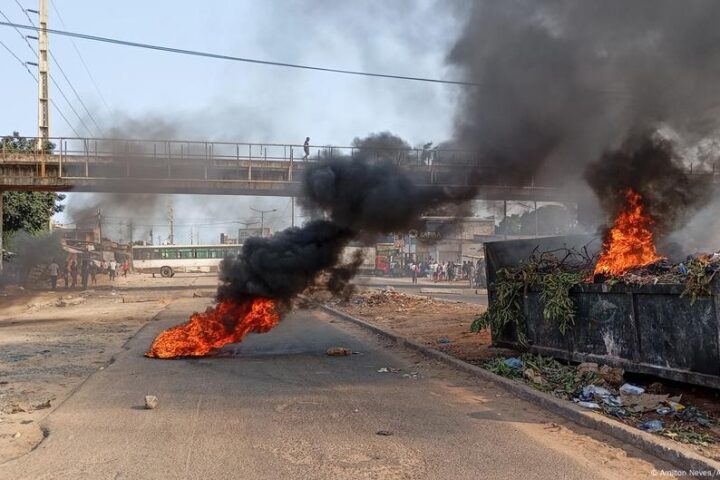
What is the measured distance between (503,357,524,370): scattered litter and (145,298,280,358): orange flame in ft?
13.4

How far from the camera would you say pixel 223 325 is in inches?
391

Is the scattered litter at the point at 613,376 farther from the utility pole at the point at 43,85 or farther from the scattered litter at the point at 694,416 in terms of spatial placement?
the utility pole at the point at 43,85

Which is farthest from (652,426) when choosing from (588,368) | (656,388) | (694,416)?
(588,368)

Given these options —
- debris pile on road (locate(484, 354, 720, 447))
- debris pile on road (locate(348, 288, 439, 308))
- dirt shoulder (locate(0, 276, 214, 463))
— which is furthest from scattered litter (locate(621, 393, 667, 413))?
debris pile on road (locate(348, 288, 439, 308))

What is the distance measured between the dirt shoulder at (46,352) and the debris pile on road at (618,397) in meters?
4.87

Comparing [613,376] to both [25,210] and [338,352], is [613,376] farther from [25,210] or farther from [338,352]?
[25,210]

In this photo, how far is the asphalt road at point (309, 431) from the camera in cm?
416

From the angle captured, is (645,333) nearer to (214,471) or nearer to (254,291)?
(214,471)

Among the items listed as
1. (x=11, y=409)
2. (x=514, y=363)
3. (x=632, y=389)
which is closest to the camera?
(x=632, y=389)

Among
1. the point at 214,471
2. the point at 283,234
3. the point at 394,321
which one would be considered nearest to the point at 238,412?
the point at 214,471

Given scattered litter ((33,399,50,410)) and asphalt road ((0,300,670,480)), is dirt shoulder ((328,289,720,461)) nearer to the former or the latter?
asphalt road ((0,300,670,480))

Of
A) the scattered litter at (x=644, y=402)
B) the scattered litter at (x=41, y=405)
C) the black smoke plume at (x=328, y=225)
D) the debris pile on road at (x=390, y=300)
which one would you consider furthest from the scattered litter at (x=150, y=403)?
the debris pile on road at (x=390, y=300)

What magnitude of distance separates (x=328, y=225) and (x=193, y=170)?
14.9 metres

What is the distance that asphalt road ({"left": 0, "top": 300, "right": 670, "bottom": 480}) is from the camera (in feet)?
13.6
